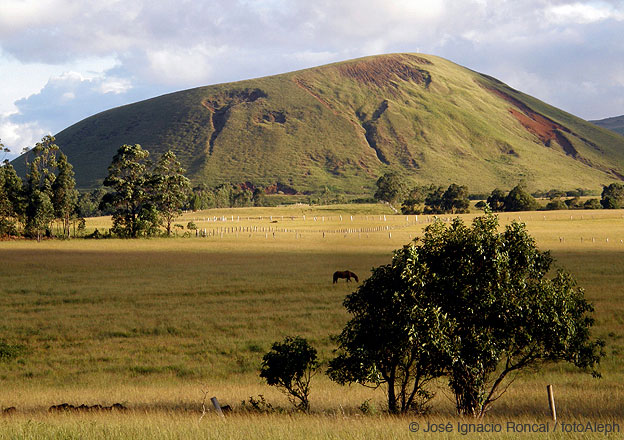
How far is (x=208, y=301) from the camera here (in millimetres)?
48188

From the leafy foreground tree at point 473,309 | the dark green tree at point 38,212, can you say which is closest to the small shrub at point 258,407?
the leafy foreground tree at point 473,309

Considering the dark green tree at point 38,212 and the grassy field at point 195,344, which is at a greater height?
the dark green tree at point 38,212

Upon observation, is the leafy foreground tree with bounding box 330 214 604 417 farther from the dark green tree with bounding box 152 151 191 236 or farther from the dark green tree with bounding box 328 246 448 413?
the dark green tree with bounding box 152 151 191 236

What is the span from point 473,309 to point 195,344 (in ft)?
67.8

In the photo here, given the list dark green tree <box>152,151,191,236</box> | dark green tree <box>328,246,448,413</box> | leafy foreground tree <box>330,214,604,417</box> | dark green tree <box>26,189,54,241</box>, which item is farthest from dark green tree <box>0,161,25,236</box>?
leafy foreground tree <box>330,214,604,417</box>

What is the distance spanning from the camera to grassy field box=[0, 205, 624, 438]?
17.0m

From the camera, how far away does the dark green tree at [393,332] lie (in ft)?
59.6

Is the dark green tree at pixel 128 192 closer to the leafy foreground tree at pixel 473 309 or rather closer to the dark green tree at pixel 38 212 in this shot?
the dark green tree at pixel 38 212

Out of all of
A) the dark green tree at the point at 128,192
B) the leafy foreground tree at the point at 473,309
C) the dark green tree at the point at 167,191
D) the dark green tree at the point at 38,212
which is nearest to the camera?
the leafy foreground tree at the point at 473,309

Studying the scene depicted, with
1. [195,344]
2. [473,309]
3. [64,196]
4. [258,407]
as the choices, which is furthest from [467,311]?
[64,196]

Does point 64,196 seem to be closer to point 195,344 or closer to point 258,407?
point 195,344

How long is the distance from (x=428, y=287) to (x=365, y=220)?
16014cm

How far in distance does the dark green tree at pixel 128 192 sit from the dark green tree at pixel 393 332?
111 metres

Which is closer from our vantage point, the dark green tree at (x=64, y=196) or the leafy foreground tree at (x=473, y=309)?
the leafy foreground tree at (x=473, y=309)
